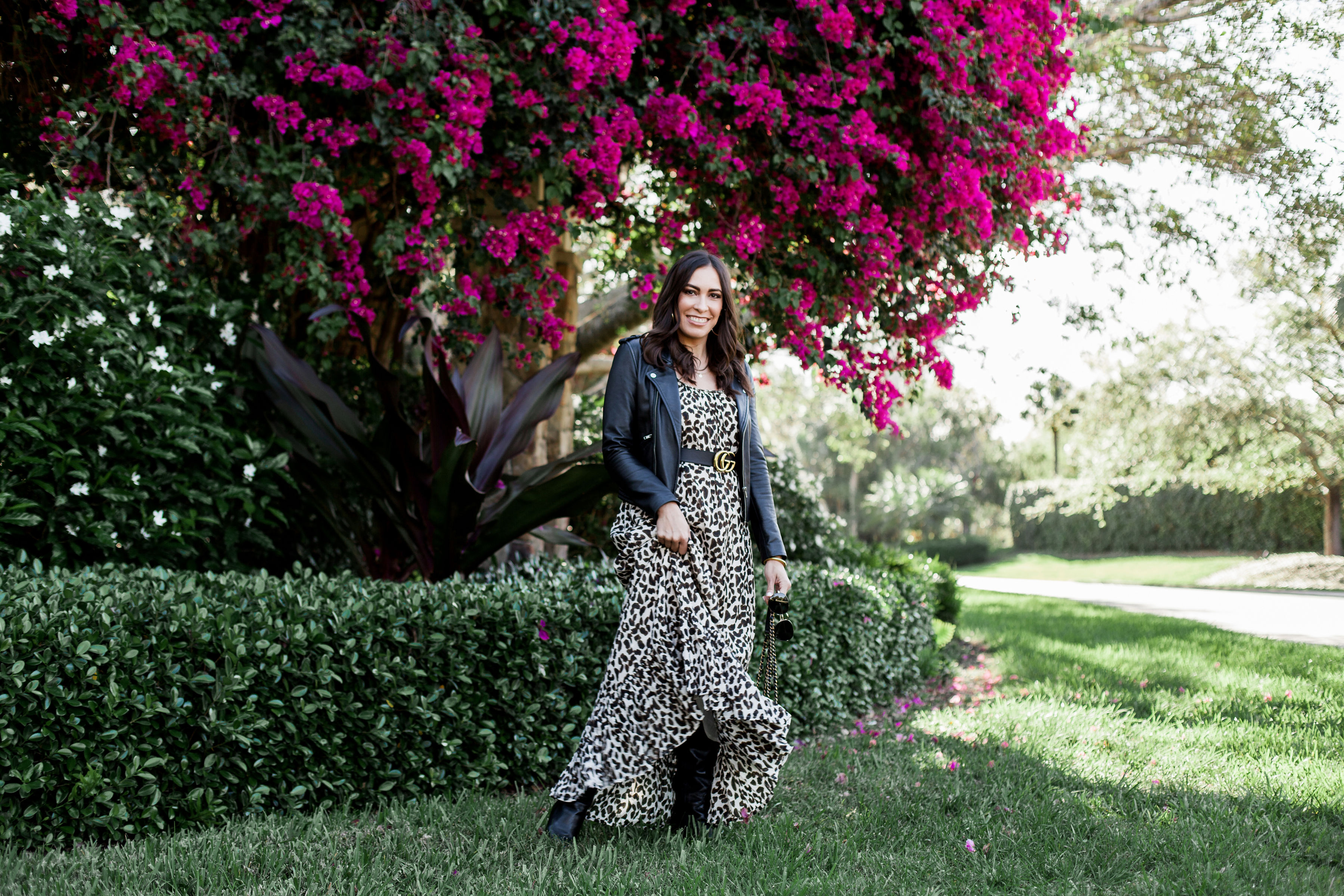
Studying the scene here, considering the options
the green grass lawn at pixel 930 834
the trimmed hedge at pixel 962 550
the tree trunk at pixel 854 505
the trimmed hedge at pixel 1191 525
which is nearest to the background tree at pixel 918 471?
the tree trunk at pixel 854 505

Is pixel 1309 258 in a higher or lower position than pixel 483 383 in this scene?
higher

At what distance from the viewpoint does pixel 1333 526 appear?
50.7ft

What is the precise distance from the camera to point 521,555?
5.05 meters

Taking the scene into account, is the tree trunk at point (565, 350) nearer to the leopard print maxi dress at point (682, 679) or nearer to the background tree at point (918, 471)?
the leopard print maxi dress at point (682, 679)

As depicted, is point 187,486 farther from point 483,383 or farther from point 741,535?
point 741,535

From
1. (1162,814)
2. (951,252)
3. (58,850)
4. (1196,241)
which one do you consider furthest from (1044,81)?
(58,850)

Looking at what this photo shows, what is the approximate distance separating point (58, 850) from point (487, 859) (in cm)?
118

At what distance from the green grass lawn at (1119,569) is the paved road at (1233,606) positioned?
1.26m

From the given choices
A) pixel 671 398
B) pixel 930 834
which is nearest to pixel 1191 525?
pixel 930 834

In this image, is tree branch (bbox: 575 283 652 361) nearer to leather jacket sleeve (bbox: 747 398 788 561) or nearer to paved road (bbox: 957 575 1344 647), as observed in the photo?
leather jacket sleeve (bbox: 747 398 788 561)

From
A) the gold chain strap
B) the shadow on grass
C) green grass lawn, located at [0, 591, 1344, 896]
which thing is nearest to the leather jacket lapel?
the gold chain strap

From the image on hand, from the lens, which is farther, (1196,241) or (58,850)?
(1196,241)

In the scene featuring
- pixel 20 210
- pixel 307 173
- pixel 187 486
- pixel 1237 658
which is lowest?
pixel 1237 658

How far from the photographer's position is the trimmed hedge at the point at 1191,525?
691 inches
